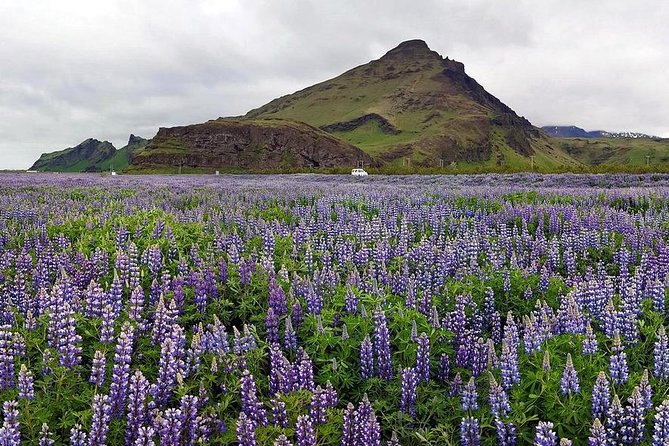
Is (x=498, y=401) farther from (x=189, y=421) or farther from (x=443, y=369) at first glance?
(x=189, y=421)

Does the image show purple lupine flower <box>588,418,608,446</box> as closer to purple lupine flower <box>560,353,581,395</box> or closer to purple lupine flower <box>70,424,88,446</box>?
purple lupine flower <box>560,353,581,395</box>

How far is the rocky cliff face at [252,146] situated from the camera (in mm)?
134250

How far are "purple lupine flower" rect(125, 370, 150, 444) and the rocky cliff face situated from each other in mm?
131147

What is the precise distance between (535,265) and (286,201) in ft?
29.3

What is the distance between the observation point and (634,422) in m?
3.13

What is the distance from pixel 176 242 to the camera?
731cm

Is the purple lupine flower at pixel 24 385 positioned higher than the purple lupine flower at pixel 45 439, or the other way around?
the purple lupine flower at pixel 24 385

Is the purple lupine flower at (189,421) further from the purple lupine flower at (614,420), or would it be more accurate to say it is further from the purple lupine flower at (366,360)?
the purple lupine flower at (614,420)

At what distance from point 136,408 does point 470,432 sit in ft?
7.21

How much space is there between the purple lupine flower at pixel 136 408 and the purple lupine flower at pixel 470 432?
2099 mm

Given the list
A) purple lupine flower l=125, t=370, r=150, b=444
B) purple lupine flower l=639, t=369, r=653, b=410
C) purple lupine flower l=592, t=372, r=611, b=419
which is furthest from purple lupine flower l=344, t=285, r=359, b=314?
purple lupine flower l=639, t=369, r=653, b=410

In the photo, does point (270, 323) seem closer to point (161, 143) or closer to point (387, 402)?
point (387, 402)

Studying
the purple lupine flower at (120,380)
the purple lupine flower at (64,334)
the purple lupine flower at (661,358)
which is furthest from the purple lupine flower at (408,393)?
the purple lupine flower at (64,334)

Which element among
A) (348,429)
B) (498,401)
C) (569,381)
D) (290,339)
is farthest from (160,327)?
(569,381)
